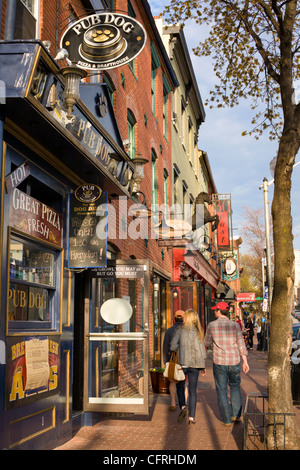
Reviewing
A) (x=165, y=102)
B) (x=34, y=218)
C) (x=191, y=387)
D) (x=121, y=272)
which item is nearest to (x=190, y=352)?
(x=191, y=387)

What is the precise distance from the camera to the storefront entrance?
809 cm

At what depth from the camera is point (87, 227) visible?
7.69 m

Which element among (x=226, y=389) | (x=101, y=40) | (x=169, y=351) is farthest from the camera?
(x=169, y=351)

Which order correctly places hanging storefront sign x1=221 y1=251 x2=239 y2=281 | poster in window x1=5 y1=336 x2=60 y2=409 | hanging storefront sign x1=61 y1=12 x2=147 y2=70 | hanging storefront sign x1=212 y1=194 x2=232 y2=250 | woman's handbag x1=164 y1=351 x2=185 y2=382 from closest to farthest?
poster in window x1=5 y1=336 x2=60 y2=409 → hanging storefront sign x1=61 y1=12 x2=147 y2=70 → woman's handbag x1=164 y1=351 x2=185 y2=382 → hanging storefront sign x1=212 y1=194 x2=232 y2=250 → hanging storefront sign x1=221 y1=251 x2=239 y2=281

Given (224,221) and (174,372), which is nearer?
(174,372)


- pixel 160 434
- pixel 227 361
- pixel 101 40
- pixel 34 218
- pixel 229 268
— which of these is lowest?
pixel 160 434

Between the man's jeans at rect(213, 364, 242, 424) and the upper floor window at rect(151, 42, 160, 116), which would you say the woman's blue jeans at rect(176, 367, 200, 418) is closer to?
the man's jeans at rect(213, 364, 242, 424)

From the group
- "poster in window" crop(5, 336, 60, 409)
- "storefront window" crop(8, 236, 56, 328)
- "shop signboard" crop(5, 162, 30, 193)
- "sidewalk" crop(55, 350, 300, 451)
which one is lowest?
"sidewalk" crop(55, 350, 300, 451)

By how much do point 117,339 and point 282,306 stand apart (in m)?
2.83

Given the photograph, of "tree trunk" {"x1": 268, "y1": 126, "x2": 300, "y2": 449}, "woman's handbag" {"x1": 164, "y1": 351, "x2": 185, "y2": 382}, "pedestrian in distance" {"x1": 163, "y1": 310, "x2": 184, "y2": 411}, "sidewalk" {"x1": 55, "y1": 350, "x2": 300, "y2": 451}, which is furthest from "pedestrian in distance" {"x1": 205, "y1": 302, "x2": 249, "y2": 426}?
"tree trunk" {"x1": 268, "y1": 126, "x2": 300, "y2": 449}

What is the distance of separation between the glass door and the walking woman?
31.6 inches

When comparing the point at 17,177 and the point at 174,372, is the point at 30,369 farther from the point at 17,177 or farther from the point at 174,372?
the point at 174,372

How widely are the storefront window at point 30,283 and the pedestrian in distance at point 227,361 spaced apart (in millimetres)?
2798
